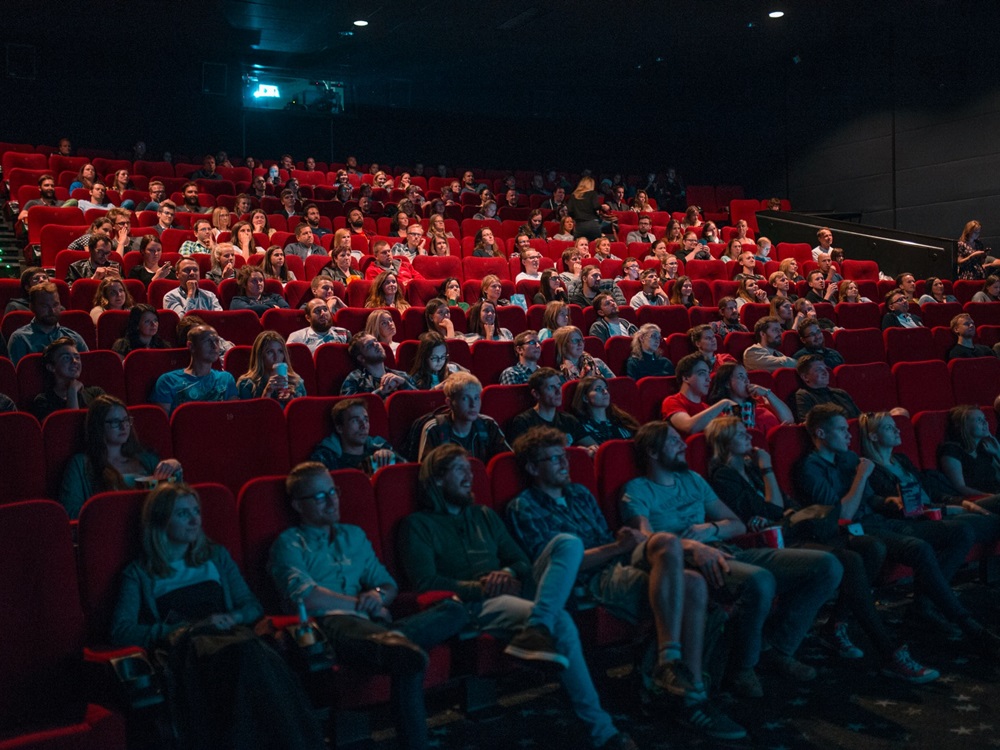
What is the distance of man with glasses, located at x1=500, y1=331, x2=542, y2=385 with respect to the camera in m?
2.54

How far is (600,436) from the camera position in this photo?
225 cm

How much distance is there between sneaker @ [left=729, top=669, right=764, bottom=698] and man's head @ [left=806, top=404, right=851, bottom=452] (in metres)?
0.67

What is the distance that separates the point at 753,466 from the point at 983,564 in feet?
2.11

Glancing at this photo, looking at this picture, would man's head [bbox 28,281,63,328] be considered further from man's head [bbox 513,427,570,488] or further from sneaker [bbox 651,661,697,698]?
sneaker [bbox 651,661,697,698]

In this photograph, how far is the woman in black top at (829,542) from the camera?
1662mm

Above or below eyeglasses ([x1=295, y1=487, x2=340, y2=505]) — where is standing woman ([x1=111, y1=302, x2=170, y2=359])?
above


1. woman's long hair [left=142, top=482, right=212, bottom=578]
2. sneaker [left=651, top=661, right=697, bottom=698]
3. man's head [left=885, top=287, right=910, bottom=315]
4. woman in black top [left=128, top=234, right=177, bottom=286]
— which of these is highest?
woman in black top [left=128, top=234, right=177, bottom=286]

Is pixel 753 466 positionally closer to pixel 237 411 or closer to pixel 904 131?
pixel 237 411

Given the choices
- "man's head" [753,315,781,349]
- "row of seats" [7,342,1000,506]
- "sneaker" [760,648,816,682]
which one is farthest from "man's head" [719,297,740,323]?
"sneaker" [760,648,816,682]

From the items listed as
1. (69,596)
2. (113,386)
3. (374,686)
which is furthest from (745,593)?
(113,386)

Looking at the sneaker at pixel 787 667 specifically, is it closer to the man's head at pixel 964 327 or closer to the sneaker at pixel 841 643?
the sneaker at pixel 841 643

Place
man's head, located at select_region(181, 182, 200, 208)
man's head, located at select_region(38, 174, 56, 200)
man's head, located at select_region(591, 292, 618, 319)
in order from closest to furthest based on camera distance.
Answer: man's head, located at select_region(591, 292, 618, 319), man's head, located at select_region(38, 174, 56, 200), man's head, located at select_region(181, 182, 200, 208)

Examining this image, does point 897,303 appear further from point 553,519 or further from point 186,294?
point 186,294

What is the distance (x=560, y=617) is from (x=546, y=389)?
84cm
